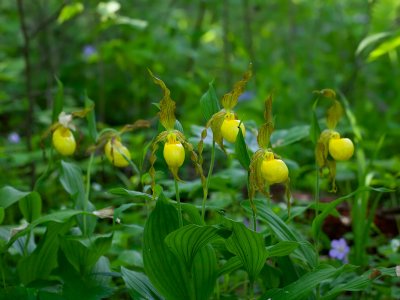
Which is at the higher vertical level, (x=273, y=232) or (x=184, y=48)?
(x=184, y=48)

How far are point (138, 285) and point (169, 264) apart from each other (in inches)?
4.1

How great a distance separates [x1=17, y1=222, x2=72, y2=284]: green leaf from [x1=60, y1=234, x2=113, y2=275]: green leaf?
1.5 inches

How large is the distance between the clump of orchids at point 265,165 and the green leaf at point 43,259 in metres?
0.50

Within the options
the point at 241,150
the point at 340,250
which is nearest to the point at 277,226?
the point at 241,150

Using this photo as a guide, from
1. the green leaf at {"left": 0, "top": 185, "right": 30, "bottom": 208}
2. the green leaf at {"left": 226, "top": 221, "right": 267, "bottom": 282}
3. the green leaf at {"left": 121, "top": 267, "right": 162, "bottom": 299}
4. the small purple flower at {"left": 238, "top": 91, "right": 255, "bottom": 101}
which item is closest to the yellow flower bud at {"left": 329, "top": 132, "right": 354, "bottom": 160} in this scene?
the green leaf at {"left": 226, "top": 221, "right": 267, "bottom": 282}

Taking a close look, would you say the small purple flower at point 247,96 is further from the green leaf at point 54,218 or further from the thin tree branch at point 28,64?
the green leaf at point 54,218

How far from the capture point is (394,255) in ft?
4.99

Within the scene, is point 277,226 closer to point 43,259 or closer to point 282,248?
point 282,248

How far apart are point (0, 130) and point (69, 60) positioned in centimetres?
66

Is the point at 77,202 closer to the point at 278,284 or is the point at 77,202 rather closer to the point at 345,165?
the point at 278,284

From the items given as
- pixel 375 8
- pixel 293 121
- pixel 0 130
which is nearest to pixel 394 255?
pixel 293 121

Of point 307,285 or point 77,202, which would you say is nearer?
point 307,285

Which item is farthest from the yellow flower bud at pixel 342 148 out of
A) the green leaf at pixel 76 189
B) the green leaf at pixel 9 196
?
the green leaf at pixel 9 196

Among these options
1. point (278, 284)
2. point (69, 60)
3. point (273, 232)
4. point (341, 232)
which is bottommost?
point (341, 232)
